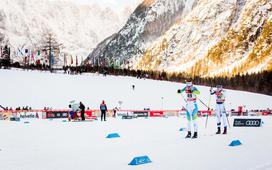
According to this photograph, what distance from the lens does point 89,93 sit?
206 ft

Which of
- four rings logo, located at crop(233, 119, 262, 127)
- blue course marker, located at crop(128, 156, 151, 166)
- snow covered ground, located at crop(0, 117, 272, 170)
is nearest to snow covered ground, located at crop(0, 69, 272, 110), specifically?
four rings logo, located at crop(233, 119, 262, 127)

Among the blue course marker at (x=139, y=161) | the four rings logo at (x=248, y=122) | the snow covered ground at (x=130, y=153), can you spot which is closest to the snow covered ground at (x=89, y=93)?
the four rings logo at (x=248, y=122)

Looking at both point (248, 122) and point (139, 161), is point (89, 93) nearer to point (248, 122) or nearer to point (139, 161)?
point (248, 122)

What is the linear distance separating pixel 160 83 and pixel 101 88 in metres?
16.1

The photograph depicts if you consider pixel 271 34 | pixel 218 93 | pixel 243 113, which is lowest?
pixel 243 113

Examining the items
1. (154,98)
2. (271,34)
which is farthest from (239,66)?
(154,98)

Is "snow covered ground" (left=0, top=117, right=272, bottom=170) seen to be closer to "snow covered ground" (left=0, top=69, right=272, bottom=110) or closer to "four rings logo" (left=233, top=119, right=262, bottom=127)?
"four rings logo" (left=233, top=119, right=262, bottom=127)

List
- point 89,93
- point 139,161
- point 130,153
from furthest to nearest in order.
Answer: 1. point 89,93
2. point 130,153
3. point 139,161

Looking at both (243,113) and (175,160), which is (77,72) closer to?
(243,113)

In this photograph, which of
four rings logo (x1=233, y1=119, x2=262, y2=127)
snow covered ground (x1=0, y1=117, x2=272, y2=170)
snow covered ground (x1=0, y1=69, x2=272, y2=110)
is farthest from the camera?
snow covered ground (x1=0, y1=69, x2=272, y2=110)

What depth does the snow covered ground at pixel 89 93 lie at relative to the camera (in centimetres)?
5553

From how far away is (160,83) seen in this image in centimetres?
7912

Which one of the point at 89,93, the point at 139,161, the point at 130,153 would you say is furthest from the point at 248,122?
the point at 89,93

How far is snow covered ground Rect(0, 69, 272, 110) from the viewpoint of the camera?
55.5 m
